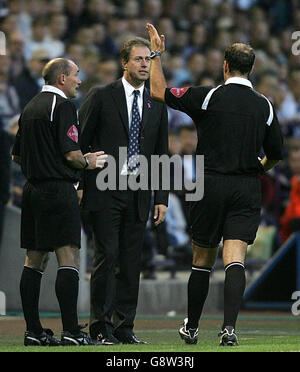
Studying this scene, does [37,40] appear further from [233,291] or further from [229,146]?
[233,291]

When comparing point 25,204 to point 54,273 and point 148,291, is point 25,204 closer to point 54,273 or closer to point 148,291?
point 54,273

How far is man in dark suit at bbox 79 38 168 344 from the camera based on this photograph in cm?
914

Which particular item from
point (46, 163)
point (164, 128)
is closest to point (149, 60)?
point (164, 128)

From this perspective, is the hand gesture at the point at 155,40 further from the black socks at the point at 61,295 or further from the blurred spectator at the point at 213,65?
the blurred spectator at the point at 213,65

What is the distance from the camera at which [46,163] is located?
8.72 m

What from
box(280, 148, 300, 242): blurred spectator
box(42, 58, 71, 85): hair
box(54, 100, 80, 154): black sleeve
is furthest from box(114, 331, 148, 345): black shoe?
box(280, 148, 300, 242): blurred spectator

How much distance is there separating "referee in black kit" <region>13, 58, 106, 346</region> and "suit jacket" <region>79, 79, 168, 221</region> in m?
0.42

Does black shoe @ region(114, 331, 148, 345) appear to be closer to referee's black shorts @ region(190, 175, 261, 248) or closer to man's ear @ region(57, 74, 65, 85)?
referee's black shorts @ region(190, 175, 261, 248)

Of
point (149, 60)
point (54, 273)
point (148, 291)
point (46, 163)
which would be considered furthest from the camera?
point (148, 291)

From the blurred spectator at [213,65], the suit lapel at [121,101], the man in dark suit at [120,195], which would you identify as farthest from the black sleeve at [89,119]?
the blurred spectator at [213,65]

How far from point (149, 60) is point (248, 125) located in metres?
1.05

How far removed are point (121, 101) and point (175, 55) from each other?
8.95 metres

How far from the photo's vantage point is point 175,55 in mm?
18203
